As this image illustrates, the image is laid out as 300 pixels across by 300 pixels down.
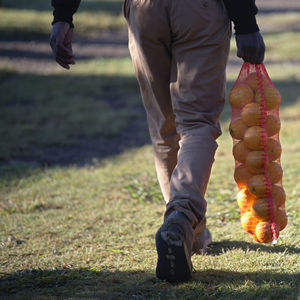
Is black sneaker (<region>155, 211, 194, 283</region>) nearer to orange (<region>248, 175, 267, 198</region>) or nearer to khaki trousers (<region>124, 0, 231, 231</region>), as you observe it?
khaki trousers (<region>124, 0, 231, 231</region>)

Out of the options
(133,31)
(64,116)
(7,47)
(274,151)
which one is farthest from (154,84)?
(7,47)

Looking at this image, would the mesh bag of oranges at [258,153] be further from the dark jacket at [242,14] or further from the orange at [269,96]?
the dark jacket at [242,14]

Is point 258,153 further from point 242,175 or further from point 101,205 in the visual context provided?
point 101,205

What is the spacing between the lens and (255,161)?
107 inches

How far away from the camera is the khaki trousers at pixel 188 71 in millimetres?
2459

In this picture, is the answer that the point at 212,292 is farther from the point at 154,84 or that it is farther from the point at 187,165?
the point at 154,84

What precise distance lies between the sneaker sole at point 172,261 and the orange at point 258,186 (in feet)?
1.91

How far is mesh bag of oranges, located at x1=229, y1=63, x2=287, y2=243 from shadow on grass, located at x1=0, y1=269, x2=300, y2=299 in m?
0.30

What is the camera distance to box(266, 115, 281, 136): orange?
279 cm

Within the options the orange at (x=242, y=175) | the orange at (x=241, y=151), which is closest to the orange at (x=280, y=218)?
the orange at (x=242, y=175)

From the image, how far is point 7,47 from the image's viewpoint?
14031mm

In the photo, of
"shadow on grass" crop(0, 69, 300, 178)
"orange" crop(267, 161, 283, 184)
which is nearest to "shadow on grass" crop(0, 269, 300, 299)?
"orange" crop(267, 161, 283, 184)

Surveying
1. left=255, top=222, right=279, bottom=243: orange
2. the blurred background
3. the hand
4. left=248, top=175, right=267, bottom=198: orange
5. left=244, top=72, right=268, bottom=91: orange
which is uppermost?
the hand

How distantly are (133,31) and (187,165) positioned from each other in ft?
2.42
